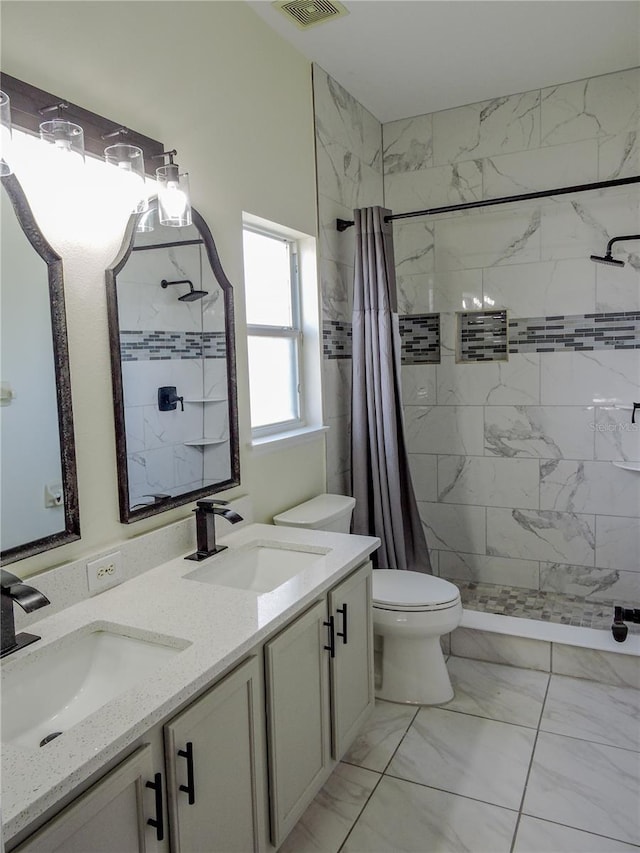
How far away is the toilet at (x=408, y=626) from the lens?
2.53 m

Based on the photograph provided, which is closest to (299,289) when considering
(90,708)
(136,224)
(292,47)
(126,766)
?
(292,47)

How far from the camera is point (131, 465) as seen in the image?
1843 millimetres

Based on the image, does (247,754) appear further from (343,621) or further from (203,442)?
(203,442)

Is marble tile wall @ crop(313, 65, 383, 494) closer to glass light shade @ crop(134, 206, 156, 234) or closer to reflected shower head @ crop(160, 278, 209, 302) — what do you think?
reflected shower head @ crop(160, 278, 209, 302)

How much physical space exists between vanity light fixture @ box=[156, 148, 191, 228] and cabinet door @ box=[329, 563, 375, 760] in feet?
4.09

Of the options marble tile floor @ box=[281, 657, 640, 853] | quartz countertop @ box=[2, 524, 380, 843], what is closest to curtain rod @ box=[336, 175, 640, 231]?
quartz countertop @ box=[2, 524, 380, 843]

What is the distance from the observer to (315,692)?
1833mm

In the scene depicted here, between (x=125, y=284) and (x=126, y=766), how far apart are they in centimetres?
127

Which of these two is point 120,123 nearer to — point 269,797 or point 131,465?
point 131,465

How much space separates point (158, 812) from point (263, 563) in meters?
1.02

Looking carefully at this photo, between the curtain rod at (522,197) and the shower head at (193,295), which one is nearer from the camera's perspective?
the shower head at (193,295)

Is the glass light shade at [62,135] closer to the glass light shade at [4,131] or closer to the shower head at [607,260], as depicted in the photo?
the glass light shade at [4,131]

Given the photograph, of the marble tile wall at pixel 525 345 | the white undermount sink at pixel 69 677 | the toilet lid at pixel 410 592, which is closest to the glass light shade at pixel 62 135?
the white undermount sink at pixel 69 677

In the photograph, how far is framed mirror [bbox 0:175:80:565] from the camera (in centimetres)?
146
